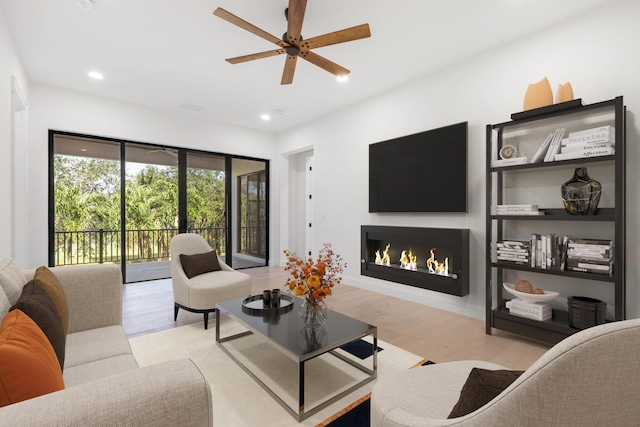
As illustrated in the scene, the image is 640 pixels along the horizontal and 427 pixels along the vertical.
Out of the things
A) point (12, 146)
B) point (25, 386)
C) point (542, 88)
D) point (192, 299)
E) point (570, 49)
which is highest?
point (570, 49)

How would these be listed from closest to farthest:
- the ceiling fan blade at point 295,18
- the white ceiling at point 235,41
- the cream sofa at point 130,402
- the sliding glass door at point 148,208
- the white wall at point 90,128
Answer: the cream sofa at point 130,402
the ceiling fan blade at point 295,18
the white ceiling at point 235,41
the white wall at point 90,128
the sliding glass door at point 148,208

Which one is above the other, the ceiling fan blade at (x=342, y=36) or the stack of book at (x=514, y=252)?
the ceiling fan blade at (x=342, y=36)

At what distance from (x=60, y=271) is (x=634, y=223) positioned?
13.8ft

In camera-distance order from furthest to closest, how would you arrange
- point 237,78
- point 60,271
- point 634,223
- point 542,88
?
point 237,78 < point 542,88 < point 634,223 < point 60,271

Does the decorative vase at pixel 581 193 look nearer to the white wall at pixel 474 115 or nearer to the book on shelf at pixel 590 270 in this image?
the white wall at pixel 474 115

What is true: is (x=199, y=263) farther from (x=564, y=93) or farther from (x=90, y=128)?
(x=564, y=93)

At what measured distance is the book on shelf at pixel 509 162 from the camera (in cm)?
271

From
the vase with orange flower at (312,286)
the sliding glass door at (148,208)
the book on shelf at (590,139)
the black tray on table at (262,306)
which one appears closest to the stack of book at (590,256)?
the book on shelf at (590,139)

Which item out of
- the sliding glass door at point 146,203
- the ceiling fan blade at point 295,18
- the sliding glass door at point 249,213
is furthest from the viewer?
the sliding glass door at point 249,213

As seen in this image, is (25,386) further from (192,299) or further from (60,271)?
(192,299)

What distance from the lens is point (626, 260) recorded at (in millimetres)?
2441

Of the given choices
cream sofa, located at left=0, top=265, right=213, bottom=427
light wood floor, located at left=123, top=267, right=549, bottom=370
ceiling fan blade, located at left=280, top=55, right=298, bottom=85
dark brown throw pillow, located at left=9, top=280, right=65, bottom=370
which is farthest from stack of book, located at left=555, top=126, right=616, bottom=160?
Answer: dark brown throw pillow, located at left=9, top=280, right=65, bottom=370

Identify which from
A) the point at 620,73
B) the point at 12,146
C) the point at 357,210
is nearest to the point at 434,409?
the point at 620,73

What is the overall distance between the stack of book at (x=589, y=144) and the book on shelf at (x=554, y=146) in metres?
0.03
